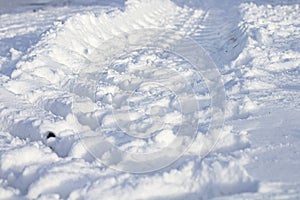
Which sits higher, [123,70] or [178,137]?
[123,70]

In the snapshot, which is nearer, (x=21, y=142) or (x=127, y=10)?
(x=21, y=142)

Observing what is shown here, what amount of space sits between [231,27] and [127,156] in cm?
541

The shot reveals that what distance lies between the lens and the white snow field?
9.12ft

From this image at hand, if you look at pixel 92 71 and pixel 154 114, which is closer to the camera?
pixel 154 114

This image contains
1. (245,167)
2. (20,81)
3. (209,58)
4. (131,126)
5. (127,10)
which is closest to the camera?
(245,167)

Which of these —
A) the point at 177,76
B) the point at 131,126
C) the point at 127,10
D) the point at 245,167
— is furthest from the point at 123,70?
the point at 127,10

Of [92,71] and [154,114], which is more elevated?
[92,71]

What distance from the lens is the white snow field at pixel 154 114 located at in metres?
2.78

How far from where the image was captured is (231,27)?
314 inches

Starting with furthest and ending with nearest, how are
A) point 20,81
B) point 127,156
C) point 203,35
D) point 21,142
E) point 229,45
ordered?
point 203,35 < point 229,45 < point 20,81 < point 21,142 < point 127,156

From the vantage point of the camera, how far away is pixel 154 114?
4.04m

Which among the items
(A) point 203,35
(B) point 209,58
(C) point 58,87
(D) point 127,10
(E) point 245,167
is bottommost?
(E) point 245,167

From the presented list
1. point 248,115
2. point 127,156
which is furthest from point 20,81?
point 248,115

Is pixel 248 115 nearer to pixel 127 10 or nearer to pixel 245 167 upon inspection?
pixel 245 167
